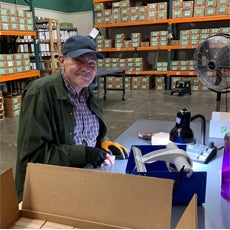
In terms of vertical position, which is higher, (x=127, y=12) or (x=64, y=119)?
(x=127, y=12)

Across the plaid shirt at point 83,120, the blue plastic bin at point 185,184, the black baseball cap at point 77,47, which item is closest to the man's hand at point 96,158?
the plaid shirt at point 83,120

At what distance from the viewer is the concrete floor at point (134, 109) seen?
3.78 metres

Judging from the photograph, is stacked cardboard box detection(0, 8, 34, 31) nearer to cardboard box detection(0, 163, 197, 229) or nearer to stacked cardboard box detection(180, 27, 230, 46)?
stacked cardboard box detection(180, 27, 230, 46)

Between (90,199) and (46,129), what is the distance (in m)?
0.65

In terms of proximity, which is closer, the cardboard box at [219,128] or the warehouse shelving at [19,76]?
the cardboard box at [219,128]

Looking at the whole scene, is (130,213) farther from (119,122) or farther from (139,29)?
(139,29)

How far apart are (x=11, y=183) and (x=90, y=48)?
0.87m

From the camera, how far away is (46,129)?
1257 mm

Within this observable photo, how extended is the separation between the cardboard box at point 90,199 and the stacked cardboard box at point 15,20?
4.64m

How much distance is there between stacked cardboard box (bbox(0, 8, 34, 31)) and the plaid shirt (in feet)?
12.8

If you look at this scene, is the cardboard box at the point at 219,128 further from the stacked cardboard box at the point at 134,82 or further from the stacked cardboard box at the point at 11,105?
the stacked cardboard box at the point at 134,82

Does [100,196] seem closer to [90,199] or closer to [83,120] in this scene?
[90,199]

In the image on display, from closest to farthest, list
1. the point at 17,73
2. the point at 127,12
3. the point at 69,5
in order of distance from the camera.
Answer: the point at 17,73 → the point at 127,12 → the point at 69,5

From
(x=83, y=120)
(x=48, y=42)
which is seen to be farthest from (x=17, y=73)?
(x=83, y=120)
